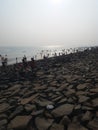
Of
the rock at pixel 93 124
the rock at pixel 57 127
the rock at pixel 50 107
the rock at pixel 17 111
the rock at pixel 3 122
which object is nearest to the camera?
the rock at pixel 93 124

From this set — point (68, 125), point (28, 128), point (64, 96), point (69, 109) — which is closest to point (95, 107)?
point (69, 109)

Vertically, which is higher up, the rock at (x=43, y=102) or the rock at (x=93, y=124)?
the rock at (x=43, y=102)

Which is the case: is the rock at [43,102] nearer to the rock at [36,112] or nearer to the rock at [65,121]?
the rock at [36,112]

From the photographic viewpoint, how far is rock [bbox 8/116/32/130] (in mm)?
6340

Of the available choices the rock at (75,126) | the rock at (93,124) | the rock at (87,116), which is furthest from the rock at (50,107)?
the rock at (93,124)

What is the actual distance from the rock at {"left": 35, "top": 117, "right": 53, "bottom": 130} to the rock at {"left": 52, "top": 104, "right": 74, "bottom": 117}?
1.73ft

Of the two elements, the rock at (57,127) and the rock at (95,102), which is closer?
the rock at (57,127)

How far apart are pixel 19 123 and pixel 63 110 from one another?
6.15 ft

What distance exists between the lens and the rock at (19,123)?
634 cm

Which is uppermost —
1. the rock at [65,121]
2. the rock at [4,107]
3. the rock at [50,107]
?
the rock at [50,107]

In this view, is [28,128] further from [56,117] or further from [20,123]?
[56,117]

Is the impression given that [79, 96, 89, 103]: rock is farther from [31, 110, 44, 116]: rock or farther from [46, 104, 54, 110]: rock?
[31, 110, 44, 116]: rock

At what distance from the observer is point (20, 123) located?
655 cm

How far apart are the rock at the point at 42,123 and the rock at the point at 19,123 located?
15.1 inches
